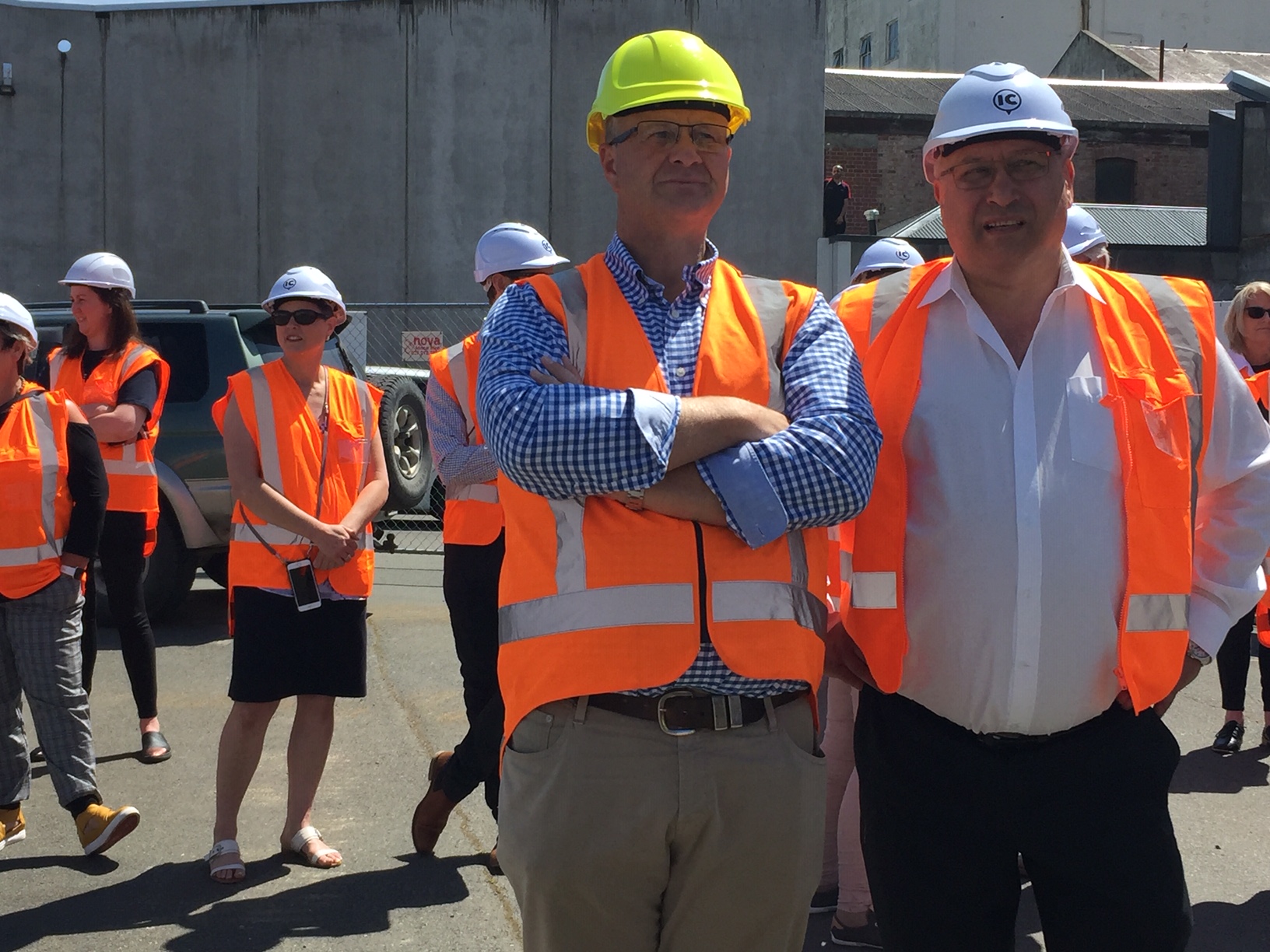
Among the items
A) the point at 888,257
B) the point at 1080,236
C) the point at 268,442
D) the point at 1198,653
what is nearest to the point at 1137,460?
the point at 1198,653

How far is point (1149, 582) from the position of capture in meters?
2.54

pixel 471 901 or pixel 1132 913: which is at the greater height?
pixel 1132 913

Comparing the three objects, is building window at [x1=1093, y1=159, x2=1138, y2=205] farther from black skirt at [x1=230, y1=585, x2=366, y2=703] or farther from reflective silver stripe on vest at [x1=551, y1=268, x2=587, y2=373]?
reflective silver stripe on vest at [x1=551, y1=268, x2=587, y2=373]

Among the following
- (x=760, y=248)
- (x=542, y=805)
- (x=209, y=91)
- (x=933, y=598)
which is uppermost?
(x=209, y=91)

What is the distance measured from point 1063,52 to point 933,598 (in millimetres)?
42729

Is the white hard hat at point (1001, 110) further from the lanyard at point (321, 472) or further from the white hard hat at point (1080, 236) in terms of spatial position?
the lanyard at point (321, 472)

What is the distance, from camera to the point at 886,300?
2.94 m

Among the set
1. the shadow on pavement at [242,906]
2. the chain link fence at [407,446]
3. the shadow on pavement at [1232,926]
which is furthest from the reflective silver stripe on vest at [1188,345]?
the chain link fence at [407,446]

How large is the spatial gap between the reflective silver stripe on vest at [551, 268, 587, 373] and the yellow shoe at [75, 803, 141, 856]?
3.24 meters

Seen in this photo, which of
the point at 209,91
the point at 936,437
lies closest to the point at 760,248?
the point at 209,91

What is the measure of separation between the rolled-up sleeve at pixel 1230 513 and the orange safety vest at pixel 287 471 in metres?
3.12

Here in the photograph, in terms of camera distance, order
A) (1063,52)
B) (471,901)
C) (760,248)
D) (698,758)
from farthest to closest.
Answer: (1063,52)
(760,248)
(471,901)
(698,758)

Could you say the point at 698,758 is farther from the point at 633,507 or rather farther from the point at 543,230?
the point at 543,230

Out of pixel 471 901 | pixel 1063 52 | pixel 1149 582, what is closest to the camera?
pixel 1149 582
